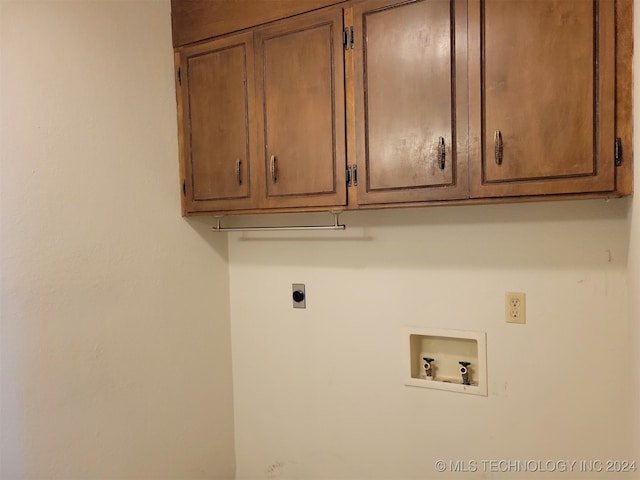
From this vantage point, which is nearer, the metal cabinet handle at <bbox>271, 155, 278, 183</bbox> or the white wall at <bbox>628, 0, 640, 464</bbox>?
the white wall at <bbox>628, 0, 640, 464</bbox>

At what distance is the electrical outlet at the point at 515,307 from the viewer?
5.10 feet

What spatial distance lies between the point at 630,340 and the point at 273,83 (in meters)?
1.48

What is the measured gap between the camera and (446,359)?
1735 millimetres

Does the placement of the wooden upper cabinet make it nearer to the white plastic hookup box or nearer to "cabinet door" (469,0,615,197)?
"cabinet door" (469,0,615,197)

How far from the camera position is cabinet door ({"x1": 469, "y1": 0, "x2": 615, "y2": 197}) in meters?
1.19

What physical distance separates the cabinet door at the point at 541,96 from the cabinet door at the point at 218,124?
33.1 inches

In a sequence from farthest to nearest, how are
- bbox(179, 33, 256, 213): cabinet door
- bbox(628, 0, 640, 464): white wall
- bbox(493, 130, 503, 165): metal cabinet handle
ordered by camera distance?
1. bbox(179, 33, 256, 213): cabinet door
2. bbox(493, 130, 503, 165): metal cabinet handle
3. bbox(628, 0, 640, 464): white wall

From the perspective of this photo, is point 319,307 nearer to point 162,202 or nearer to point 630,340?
point 162,202

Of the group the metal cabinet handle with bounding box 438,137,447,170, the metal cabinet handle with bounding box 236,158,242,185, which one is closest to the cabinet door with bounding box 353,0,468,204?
the metal cabinet handle with bounding box 438,137,447,170

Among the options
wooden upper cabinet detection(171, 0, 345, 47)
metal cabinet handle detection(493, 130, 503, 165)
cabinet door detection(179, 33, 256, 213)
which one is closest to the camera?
metal cabinet handle detection(493, 130, 503, 165)

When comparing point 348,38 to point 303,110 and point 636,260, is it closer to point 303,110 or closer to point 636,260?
point 303,110

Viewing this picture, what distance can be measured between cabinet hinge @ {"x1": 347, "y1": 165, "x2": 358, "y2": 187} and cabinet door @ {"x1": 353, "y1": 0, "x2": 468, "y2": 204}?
0.07 ft

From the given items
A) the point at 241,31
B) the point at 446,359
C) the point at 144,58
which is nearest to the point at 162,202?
the point at 144,58

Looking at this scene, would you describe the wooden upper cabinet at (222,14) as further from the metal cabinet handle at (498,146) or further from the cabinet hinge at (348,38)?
the metal cabinet handle at (498,146)
